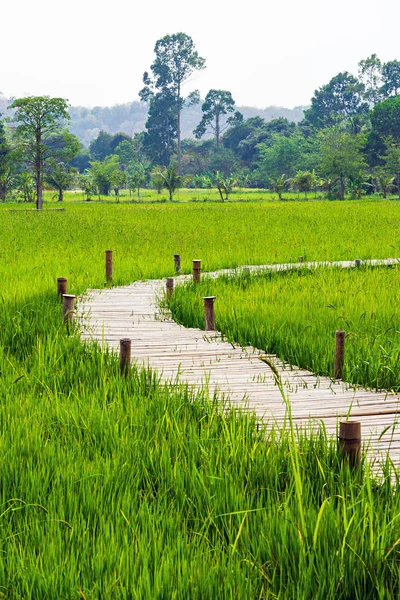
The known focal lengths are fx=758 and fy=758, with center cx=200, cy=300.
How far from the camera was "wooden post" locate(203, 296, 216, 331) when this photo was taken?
23.5ft

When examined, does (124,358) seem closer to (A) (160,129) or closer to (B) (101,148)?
(A) (160,129)

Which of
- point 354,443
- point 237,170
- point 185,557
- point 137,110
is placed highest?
point 137,110

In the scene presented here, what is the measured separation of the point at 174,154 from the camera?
7256 cm

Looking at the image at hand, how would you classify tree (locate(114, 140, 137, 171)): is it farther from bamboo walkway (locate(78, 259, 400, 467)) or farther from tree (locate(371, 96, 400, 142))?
bamboo walkway (locate(78, 259, 400, 467))

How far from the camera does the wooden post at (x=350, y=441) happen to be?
3262mm

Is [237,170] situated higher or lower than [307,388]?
higher

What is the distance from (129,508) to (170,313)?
208 inches

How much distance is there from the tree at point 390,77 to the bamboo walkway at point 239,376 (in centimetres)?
7466

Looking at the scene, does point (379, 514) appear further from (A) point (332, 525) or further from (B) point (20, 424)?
(B) point (20, 424)

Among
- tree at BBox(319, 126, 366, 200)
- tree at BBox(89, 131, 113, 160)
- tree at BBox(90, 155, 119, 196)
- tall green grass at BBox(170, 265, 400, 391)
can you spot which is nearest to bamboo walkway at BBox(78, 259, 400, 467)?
A: tall green grass at BBox(170, 265, 400, 391)

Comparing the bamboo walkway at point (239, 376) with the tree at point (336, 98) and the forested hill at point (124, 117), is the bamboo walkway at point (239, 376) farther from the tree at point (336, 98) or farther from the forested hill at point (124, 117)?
the forested hill at point (124, 117)

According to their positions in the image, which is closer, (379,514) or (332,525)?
(332,525)

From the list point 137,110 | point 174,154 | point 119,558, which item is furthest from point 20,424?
point 137,110

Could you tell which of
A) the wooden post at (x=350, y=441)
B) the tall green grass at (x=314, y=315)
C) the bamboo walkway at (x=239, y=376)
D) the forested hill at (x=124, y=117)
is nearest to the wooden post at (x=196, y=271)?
the tall green grass at (x=314, y=315)
